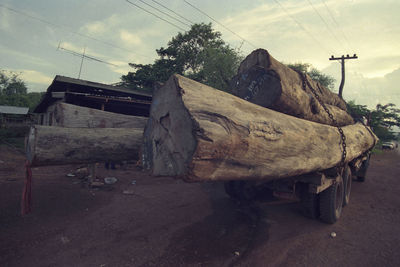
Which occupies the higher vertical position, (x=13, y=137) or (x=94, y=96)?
(x=94, y=96)

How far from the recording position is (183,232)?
128 inches

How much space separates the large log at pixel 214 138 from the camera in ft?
4.93

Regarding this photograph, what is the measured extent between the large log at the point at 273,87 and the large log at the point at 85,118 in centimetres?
212

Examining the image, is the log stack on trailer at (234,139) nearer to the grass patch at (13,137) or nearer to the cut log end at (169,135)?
the cut log end at (169,135)

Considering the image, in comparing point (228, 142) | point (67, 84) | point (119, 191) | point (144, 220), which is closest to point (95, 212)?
point (144, 220)

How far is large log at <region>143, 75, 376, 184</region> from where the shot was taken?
150 centimetres

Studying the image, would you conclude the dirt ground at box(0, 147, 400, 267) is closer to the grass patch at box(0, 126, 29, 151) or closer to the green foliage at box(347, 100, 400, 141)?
the grass patch at box(0, 126, 29, 151)

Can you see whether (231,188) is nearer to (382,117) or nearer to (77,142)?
(77,142)

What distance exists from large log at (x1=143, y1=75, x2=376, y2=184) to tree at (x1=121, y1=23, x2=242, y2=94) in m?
12.5

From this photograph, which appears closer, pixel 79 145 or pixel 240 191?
pixel 79 145

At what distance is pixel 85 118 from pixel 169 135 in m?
2.22

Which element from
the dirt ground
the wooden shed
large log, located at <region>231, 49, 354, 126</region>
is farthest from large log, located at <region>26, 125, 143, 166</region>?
the wooden shed

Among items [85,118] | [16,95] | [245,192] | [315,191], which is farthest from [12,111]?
[315,191]

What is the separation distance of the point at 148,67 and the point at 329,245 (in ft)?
68.4
